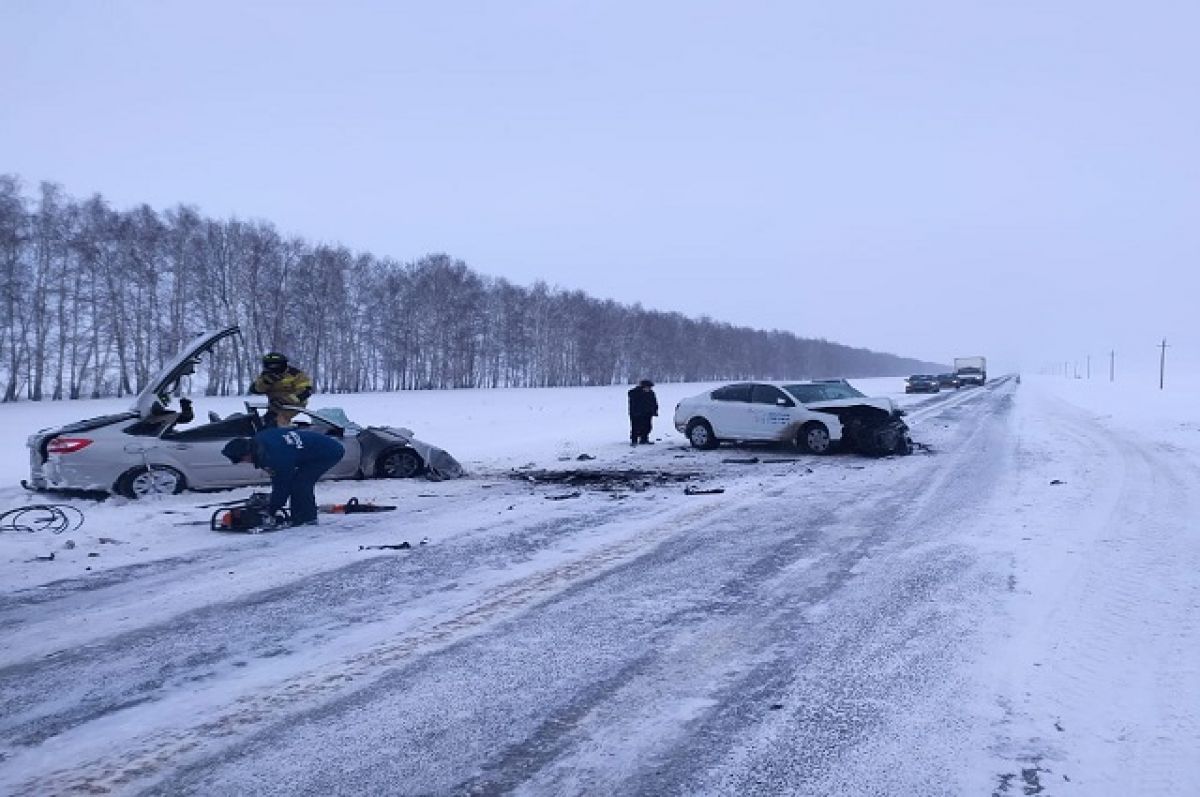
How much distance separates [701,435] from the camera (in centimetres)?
1739

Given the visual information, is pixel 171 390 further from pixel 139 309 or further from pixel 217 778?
pixel 139 309

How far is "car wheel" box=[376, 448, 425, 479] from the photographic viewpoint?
11.9 metres

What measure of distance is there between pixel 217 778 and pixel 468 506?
21.3 ft

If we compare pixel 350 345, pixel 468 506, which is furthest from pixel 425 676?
pixel 350 345

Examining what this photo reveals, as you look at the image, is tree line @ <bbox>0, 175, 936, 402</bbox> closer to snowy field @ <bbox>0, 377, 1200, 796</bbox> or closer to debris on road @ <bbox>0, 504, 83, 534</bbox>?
debris on road @ <bbox>0, 504, 83, 534</bbox>

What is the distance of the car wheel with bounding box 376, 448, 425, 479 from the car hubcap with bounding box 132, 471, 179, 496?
A: 276cm

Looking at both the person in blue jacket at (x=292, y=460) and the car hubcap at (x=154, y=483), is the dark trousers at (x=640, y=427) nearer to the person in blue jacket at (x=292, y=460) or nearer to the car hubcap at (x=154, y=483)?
the car hubcap at (x=154, y=483)

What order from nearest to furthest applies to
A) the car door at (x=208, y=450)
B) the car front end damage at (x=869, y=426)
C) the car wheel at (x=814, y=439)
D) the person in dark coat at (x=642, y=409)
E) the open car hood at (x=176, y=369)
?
the open car hood at (x=176, y=369) → the car door at (x=208, y=450) → the car front end damage at (x=869, y=426) → the car wheel at (x=814, y=439) → the person in dark coat at (x=642, y=409)

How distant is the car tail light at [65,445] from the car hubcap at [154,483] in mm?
757

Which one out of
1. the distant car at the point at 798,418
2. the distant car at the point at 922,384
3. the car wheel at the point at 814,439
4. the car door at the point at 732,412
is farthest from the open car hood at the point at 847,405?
the distant car at the point at 922,384

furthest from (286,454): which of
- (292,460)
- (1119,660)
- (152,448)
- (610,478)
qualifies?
(1119,660)

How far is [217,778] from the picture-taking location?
3.03 meters

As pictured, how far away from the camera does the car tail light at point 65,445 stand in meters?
9.60

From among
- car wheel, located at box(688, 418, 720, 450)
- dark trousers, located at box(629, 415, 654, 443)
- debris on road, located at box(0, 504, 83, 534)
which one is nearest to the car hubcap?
debris on road, located at box(0, 504, 83, 534)
